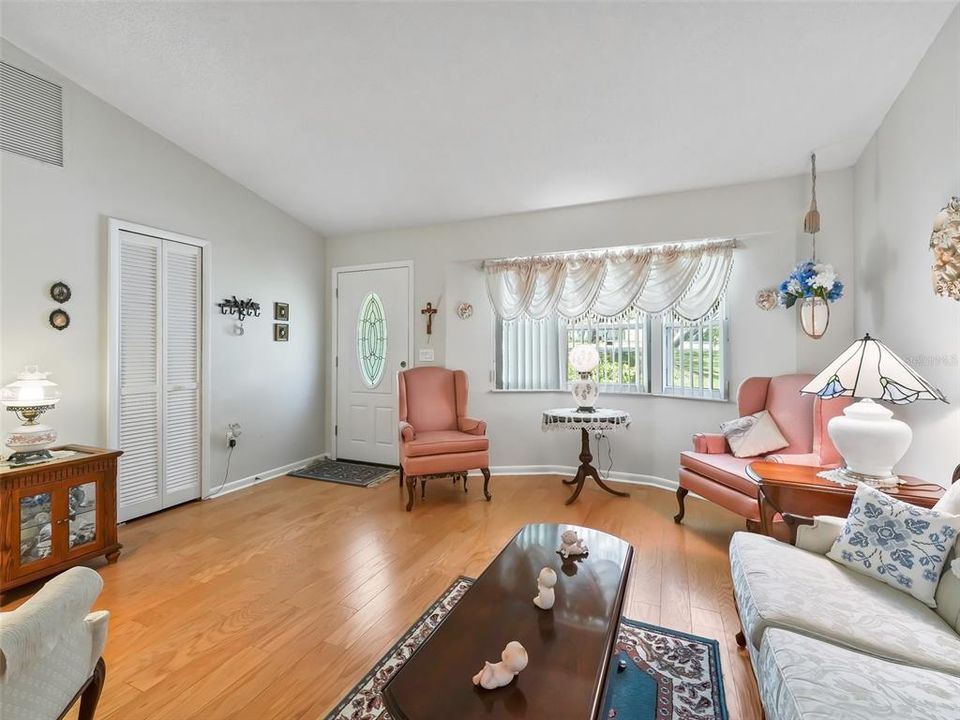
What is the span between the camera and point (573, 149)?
10.2ft

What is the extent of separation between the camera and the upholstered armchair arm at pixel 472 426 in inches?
150

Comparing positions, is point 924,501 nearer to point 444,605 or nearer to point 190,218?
point 444,605

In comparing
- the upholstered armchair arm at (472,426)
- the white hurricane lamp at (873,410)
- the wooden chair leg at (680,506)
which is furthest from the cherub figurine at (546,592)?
the upholstered armchair arm at (472,426)

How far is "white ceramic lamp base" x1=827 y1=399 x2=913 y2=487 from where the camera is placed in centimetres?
186

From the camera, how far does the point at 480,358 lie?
4.50 metres

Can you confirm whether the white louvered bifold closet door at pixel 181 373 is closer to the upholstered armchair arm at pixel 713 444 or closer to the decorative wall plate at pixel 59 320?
the decorative wall plate at pixel 59 320

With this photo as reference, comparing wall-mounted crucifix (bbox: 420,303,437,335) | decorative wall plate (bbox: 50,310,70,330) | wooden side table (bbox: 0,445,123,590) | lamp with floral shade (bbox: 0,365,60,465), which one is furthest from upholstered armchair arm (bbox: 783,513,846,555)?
decorative wall plate (bbox: 50,310,70,330)

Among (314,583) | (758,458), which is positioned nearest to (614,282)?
(758,458)

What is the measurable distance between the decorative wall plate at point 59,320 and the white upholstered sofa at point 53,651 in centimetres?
236

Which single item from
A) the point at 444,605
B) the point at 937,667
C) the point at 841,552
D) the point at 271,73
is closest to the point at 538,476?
the point at 444,605

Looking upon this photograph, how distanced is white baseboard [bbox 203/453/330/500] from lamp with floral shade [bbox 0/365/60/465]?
1444 mm

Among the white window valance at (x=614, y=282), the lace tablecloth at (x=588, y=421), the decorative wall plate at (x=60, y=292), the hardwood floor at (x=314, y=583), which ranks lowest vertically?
the hardwood floor at (x=314, y=583)

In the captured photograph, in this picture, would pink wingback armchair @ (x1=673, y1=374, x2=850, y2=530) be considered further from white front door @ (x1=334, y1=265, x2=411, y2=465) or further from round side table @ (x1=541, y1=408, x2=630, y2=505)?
white front door @ (x1=334, y1=265, x2=411, y2=465)

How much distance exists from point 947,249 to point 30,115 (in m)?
4.80
